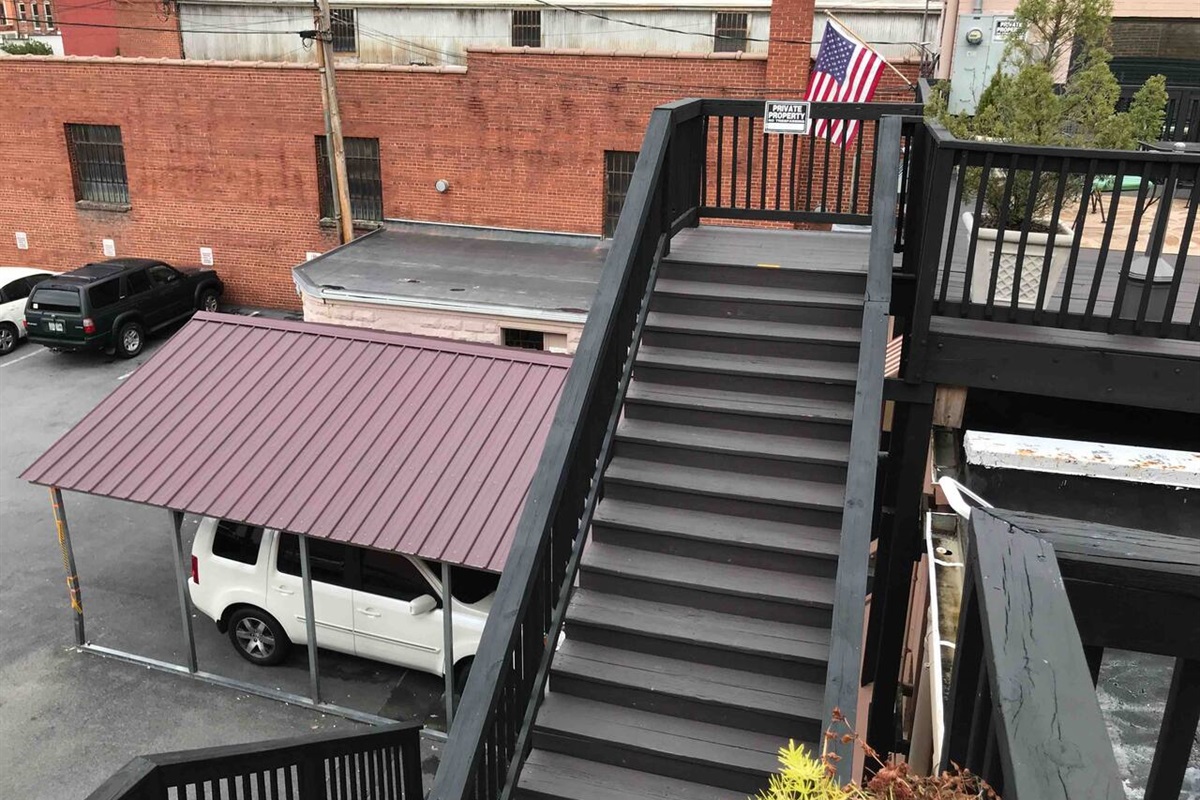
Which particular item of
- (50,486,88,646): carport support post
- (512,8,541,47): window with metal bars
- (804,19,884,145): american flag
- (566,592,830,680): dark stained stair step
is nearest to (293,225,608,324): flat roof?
(804,19,884,145): american flag

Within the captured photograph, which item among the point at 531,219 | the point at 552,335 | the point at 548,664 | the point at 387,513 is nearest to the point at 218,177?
the point at 531,219

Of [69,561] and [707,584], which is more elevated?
Result: [707,584]

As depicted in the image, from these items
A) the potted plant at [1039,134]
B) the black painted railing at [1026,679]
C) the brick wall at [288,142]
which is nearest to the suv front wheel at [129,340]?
the brick wall at [288,142]

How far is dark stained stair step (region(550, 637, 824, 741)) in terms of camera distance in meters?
4.33

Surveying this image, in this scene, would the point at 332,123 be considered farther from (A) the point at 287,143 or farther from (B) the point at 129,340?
(B) the point at 129,340

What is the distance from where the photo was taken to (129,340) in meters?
18.8

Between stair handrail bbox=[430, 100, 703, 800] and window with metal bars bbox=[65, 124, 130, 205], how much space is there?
65.1 feet

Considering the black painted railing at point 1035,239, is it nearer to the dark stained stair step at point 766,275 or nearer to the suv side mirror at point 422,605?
the dark stained stair step at point 766,275

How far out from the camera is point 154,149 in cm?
2102

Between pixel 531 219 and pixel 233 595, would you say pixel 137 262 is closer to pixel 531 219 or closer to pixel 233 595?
pixel 531 219

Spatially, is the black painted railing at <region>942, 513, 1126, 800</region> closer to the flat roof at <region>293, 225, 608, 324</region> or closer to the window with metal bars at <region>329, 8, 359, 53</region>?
the flat roof at <region>293, 225, 608, 324</region>

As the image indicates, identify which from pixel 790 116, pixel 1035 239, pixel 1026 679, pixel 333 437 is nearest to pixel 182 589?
pixel 333 437

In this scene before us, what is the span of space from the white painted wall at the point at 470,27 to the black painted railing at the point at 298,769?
19.7 meters

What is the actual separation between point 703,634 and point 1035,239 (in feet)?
8.98
